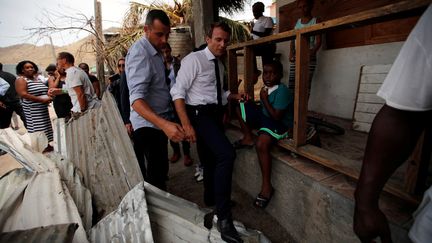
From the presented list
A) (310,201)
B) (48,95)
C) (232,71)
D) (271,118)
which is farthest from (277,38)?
(48,95)

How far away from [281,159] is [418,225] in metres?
1.56

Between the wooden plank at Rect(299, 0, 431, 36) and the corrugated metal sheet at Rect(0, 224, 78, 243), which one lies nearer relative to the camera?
the wooden plank at Rect(299, 0, 431, 36)

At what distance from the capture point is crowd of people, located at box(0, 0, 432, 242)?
2.40 ft

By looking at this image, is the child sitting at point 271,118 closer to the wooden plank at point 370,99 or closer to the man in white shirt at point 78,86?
the wooden plank at point 370,99

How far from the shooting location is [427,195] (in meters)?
0.75

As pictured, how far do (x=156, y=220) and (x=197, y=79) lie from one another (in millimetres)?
1291

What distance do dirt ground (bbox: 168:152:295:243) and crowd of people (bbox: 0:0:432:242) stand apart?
0.58 ft

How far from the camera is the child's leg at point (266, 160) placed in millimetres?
2385

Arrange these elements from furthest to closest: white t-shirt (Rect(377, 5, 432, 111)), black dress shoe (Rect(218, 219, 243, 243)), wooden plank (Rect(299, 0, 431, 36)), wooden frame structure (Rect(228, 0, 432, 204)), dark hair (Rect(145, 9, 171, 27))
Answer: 1. dark hair (Rect(145, 9, 171, 27))
2. black dress shoe (Rect(218, 219, 243, 243))
3. wooden frame structure (Rect(228, 0, 432, 204))
4. wooden plank (Rect(299, 0, 431, 36))
5. white t-shirt (Rect(377, 5, 432, 111))

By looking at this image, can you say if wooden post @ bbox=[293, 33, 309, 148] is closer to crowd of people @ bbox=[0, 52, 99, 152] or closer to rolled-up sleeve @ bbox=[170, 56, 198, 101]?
rolled-up sleeve @ bbox=[170, 56, 198, 101]

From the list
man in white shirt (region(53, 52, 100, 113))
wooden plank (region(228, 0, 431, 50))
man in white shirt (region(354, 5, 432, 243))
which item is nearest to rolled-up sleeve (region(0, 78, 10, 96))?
man in white shirt (region(53, 52, 100, 113))

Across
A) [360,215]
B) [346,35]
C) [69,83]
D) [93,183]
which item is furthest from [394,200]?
[69,83]

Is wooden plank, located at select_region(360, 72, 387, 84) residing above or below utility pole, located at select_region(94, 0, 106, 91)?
below

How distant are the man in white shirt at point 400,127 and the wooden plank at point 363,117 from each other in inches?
104
